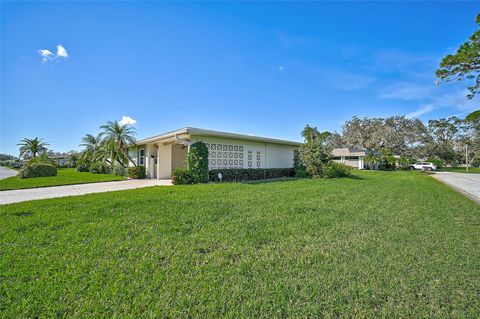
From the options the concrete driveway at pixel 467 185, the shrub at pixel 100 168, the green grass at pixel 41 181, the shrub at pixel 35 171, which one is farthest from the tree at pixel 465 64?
the shrub at pixel 35 171

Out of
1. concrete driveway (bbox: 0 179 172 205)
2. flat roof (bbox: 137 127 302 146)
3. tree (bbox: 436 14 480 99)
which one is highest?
tree (bbox: 436 14 480 99)

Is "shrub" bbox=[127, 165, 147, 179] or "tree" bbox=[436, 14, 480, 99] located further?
"shrub" bbox=[127, 165, 147, 179]

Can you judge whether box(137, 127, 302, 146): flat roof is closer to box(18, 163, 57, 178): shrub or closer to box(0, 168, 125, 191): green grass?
box(0, 168, 125, 191): green grass

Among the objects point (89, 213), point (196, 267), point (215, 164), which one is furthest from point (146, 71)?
point (196, 267)

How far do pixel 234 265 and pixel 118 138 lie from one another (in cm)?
1855

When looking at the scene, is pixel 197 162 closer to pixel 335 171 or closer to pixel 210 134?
pixel 210 134

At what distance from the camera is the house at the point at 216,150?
43.1 ft

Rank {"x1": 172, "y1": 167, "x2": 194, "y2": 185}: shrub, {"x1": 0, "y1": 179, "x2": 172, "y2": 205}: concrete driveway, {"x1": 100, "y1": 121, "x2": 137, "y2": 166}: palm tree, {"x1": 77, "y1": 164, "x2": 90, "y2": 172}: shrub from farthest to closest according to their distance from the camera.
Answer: {"x1": 77, "y1": 164, "x2": 90, "y2": 172}: shrub
{"x1": 100, "y1": 121, "x2": 137, "y2": 166}: palm tree
{"x1": 172, "y1": 167, "x2": 194, "y2": 185}: shrub
{"x1": 0, "y1": 179, "x2": 172, "y2": 205}: concrete driveway

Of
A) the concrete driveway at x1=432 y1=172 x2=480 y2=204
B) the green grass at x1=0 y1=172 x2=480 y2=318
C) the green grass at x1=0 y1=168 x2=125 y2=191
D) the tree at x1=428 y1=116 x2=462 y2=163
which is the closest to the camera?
the green grass at x1=0 y1=172 x2=480 y2=318

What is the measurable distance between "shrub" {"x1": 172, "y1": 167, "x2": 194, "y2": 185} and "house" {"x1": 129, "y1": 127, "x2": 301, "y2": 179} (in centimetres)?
A: 170

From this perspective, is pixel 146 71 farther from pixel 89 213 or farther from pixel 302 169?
pixel 302 169

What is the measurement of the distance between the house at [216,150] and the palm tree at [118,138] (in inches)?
40.9

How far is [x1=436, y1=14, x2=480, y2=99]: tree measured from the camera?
Result: 6887 mm

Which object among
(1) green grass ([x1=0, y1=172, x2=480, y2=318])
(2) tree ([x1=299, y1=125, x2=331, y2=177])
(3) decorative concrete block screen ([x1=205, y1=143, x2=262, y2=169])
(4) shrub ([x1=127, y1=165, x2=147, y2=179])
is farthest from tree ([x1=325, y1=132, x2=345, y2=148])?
(1) green grass ([x1=0, y1=172, x2=480, y2=318])
